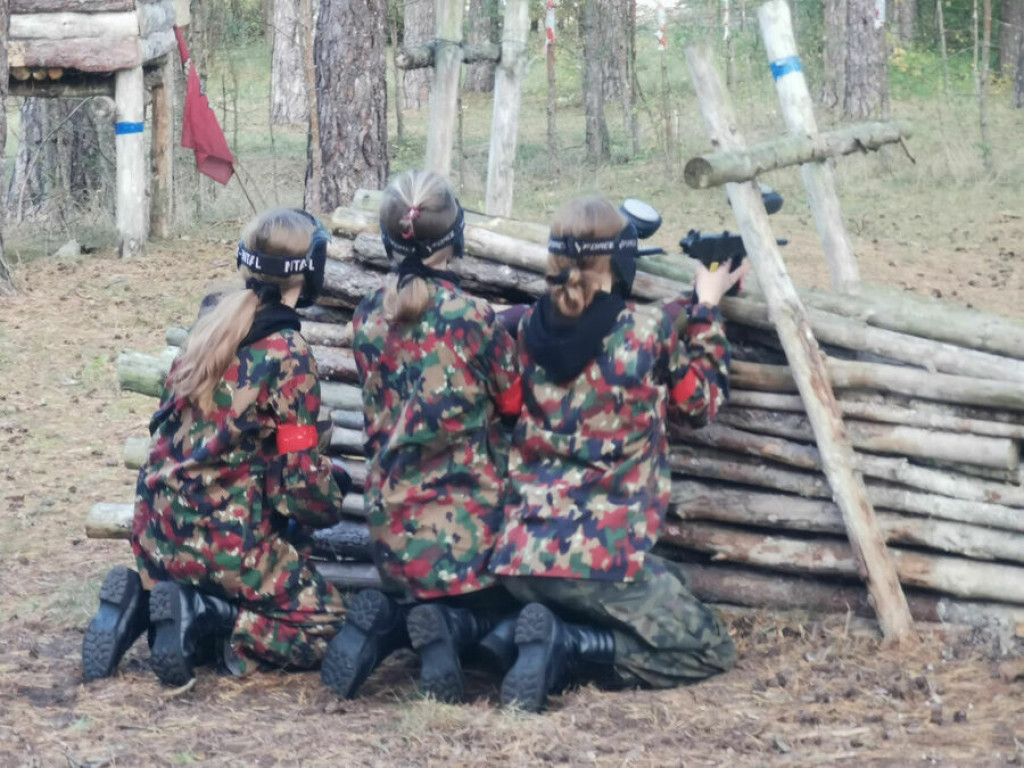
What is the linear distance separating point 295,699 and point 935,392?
2.41 metres

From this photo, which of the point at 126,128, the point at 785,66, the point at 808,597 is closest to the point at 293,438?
the point at 808,597

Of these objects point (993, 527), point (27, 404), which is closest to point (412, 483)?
point (993, 527)

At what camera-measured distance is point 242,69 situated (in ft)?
87.4

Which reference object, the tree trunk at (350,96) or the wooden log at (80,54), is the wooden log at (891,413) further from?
the wooden log at (80,54)

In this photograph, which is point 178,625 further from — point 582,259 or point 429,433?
point 582,259

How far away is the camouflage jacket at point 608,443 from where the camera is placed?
4.41 metres

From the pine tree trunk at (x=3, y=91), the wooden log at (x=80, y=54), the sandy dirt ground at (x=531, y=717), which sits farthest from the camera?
the wooden log at (x=80, y=54)

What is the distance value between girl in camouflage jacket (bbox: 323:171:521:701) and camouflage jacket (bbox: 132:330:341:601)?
0.25 metres

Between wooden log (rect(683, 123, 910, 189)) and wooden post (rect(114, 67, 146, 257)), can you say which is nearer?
wooden log (rect(683, 123, 910, 189))

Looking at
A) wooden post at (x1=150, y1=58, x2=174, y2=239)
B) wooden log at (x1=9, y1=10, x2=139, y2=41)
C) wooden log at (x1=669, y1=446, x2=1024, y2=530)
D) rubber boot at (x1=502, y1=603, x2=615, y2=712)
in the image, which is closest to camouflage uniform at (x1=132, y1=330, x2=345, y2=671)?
rubber boot at (x1=502, y1=603, x2=615, y2=712)

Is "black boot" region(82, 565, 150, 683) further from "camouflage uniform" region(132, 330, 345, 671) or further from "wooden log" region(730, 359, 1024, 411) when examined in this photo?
"wooden log" region(730, 359, 1024, 411)

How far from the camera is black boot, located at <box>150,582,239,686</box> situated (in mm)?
4555

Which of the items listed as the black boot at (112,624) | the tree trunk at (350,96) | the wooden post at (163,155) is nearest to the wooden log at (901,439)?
Result: the black boot at (112,624)

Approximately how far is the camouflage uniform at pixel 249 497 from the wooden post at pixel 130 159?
26.2 ft
